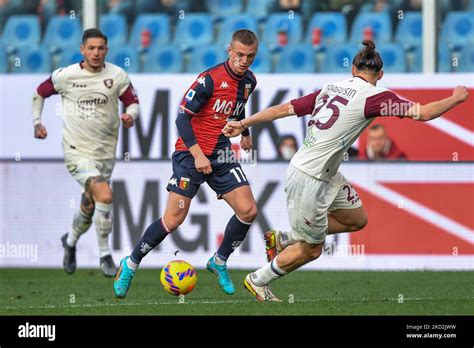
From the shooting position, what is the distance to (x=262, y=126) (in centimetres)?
1455

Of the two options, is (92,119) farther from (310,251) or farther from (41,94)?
(310,251)

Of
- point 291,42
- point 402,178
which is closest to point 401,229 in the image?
point 402,178

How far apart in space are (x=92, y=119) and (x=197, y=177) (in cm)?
270

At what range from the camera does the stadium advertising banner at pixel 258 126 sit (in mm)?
14211

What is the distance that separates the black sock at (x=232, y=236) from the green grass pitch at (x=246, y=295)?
39cm

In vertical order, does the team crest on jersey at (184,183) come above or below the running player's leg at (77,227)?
above

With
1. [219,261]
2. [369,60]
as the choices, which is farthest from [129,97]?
[369,60]

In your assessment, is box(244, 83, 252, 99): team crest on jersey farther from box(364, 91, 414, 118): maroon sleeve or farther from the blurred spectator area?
the blurred spectator area

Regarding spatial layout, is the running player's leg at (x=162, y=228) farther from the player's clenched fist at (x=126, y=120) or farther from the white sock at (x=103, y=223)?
the white sock at (x=103, y=223)

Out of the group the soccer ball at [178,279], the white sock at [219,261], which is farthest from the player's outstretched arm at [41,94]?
the soccer ball at [178,279]

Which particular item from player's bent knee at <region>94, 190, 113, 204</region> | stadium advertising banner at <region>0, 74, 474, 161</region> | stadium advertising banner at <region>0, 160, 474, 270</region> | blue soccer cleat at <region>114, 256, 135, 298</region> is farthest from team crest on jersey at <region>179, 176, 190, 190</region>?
stadium advertising banner at <region>0, 74, 474, 161</region>

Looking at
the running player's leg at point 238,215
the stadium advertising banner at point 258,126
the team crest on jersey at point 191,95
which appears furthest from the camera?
the stadium advertising banner at point 258,126

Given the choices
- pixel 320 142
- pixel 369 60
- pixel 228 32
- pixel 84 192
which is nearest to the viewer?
pixel 369 60
